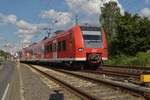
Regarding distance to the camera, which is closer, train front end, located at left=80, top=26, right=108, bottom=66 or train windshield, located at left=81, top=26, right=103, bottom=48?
train front end, located at left=80, top=26, right=108, bottom=66

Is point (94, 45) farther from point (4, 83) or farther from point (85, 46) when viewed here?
point (4, 83)

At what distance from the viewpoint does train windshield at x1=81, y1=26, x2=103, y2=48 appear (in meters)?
27.8

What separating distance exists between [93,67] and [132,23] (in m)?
21.1

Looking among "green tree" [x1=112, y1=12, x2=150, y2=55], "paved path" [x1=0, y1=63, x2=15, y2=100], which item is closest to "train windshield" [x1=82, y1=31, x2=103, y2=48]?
"paved path" [x1=0, y1=63, x2=15, y2=100]

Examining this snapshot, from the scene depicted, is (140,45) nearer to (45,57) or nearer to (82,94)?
(45,57)

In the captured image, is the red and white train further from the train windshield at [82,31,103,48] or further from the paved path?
the paved path

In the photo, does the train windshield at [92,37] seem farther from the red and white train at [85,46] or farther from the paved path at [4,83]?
the paved path at [4,83]

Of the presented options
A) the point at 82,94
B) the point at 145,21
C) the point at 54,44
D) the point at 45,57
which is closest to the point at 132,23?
the point at 145,21

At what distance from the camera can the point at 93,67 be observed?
3069cm

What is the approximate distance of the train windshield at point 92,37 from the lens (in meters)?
27.8

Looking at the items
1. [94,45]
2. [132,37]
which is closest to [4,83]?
[94,45]

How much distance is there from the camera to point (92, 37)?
28016 millimetres

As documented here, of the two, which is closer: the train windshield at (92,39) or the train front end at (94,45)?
the train front end at (94,45)

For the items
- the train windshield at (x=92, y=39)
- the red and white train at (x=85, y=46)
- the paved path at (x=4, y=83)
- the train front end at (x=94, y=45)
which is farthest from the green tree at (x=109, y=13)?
the train windshield at (x=92, y=39)
